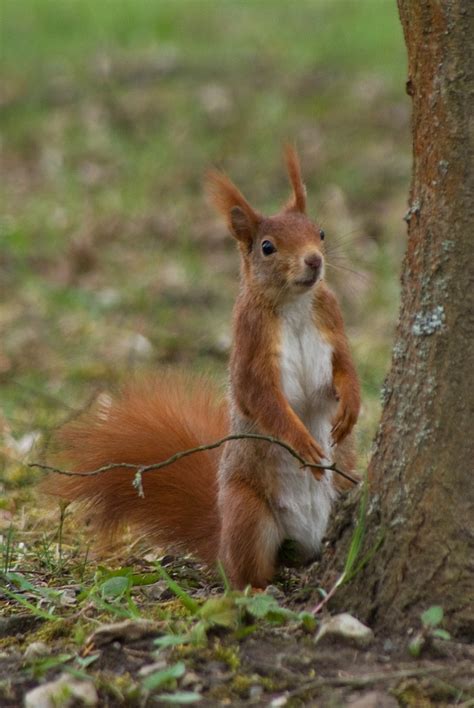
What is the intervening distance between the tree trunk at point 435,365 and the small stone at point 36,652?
52cm

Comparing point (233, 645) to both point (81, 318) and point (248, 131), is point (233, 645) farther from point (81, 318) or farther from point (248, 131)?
point (248, 131)

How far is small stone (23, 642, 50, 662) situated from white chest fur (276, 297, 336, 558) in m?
0.61

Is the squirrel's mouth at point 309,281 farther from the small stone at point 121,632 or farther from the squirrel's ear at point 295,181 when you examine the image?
the small stone at point 121,632

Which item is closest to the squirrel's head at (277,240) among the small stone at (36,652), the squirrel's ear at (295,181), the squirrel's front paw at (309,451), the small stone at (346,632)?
the squirrel's ear at (295,181)

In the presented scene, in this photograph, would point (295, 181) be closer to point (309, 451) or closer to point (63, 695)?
point (309, 451)

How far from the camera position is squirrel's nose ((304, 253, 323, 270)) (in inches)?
102

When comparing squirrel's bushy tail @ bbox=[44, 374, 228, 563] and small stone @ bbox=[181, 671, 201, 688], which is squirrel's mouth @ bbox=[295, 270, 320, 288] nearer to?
squirrel's bushy tail @ bbox=[44, 374, 228, 563]

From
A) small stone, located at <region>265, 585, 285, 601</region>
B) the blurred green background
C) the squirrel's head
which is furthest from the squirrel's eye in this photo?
the blurred green background

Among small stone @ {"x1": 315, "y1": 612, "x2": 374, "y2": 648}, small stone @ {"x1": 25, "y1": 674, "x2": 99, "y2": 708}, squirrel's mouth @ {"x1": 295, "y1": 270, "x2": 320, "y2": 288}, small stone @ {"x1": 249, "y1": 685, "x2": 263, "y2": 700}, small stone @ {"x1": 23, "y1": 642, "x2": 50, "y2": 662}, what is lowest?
small stone @ {"x1": 23, "y1": 642, "x2": 50, "y2": 662}

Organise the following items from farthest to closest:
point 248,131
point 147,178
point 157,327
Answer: point 248,131 → point 147,178 → point 157,327

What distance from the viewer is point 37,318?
5.28m

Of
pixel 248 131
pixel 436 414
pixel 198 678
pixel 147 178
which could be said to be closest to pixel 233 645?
pixel 198 678

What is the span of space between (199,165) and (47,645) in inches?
205

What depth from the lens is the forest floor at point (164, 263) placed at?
6.72ft
